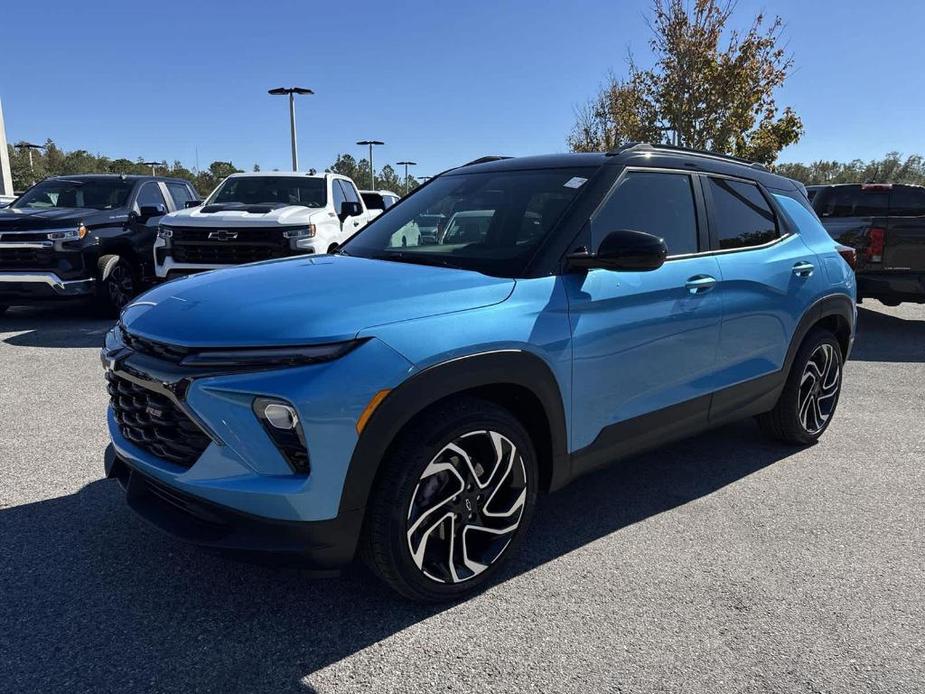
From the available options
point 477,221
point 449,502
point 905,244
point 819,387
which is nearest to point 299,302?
point 449,502

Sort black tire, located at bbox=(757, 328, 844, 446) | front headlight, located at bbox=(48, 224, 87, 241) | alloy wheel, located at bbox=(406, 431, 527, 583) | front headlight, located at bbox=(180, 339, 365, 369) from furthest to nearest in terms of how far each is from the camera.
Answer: front headlight, located at bbox=(48, 224, 87, 241) < black tire, located at bbox=(757, 328, 844, 446) < alloy wheel, located at bbox=(406, 431, 527, 583) < front headlight, located at bbox=(180, 339, 365, 369)

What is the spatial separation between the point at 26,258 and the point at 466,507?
318 inches

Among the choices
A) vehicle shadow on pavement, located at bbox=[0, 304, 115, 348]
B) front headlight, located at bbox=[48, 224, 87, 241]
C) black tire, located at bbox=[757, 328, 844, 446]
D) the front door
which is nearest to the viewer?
the front door

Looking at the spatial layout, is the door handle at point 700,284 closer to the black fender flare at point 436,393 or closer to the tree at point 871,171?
the black fender flare at point 436,393

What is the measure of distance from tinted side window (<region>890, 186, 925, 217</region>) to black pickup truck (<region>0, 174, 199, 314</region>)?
33.2ft

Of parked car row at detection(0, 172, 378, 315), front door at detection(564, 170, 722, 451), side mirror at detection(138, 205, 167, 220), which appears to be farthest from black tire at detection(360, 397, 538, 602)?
side mirror at detection(138, 205, 167, 220)

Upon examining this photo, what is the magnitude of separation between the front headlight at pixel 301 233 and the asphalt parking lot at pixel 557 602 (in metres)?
4.35

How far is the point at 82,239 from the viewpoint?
28.5 ft

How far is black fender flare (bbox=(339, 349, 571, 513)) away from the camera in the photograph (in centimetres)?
228

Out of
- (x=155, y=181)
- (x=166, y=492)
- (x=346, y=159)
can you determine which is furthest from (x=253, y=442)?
(x=346, y=159)

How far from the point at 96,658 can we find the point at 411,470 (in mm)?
1230

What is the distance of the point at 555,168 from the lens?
344cm

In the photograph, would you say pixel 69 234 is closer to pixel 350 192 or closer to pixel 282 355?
pixel 350 192

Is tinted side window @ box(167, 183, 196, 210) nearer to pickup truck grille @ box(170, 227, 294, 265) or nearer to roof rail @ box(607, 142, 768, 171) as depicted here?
pickup truck grille @ box(170, 227, 294, 265)
